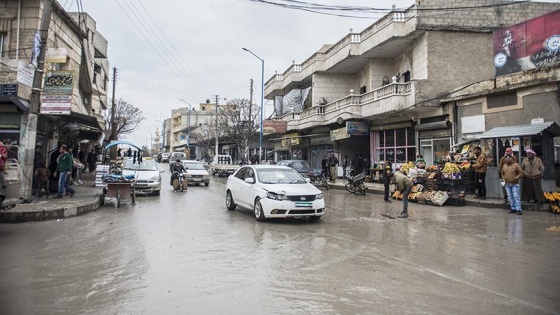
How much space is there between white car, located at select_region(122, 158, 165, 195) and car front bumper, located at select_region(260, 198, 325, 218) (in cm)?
837

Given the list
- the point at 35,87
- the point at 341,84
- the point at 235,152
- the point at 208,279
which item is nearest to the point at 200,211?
the point at 35,87

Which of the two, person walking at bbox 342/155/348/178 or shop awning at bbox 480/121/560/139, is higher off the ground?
shop awning at bbox 480/121/560/139

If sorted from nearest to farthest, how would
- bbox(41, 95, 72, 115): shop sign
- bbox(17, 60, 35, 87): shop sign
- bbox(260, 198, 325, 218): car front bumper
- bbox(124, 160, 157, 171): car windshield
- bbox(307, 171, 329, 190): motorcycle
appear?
bbox(260, 198, 325, 218): car front bumper
bbox(17, 60, 35, 87): shop sign
bbox(41, 95, 72, 115): shop sign
bbox(124, 160, 157, 171): car windshield
bbox(307, 171, 329, 190): motorcycle

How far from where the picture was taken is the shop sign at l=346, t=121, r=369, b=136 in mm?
24281

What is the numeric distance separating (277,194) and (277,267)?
12.9 feet

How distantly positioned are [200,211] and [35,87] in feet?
20.3

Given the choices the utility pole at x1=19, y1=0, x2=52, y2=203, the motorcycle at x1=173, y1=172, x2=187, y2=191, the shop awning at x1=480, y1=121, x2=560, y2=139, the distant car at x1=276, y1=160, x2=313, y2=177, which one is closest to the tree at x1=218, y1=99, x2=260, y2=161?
the distant car at x1=276, y1=160, x2=313, y2=177

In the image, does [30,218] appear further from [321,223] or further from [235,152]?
[235,152]

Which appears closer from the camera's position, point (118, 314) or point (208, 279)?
point (118, 314)

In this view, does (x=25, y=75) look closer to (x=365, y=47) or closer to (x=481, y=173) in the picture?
(x=481, y=173)

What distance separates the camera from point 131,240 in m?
7.50

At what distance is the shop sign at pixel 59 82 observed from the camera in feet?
37.9

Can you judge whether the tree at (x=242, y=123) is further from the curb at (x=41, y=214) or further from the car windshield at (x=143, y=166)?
the curb at (x=41, y=214)

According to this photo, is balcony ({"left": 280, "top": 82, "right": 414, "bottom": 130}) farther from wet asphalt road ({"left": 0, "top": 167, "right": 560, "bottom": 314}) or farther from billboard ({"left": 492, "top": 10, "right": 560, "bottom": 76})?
wet asphalt road ({"left": 0, "top": 167, "right": 560, "bottom": 314})
